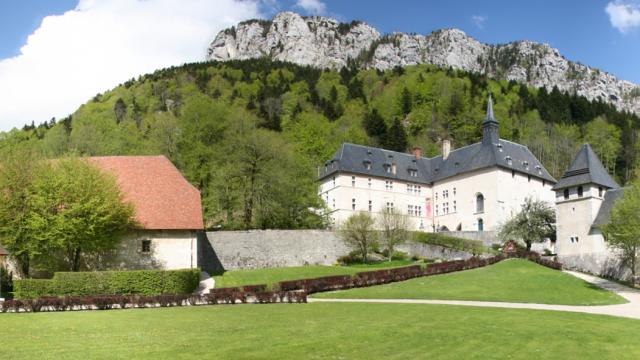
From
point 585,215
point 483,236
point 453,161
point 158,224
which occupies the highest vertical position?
point 453,161

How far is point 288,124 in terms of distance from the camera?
108 meters

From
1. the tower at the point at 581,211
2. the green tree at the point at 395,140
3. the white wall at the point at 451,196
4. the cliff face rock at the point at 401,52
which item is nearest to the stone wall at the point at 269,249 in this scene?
the tower at the point at 581,211

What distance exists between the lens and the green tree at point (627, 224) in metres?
34.7

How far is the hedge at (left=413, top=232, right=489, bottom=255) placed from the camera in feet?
161

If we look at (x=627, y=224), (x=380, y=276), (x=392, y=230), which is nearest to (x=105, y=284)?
(x=380, y=276)

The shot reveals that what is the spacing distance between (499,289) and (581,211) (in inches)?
655

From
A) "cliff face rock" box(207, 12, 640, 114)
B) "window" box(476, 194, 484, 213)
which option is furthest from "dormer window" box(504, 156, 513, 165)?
"cliff face rock" box(207, 12, 640, 114)

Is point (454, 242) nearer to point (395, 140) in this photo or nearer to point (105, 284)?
point (105, 284)

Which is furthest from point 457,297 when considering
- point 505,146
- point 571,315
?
point 505,146

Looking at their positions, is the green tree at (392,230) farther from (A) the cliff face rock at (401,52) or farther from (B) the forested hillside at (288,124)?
(A) the cliff face rock at (401,52)

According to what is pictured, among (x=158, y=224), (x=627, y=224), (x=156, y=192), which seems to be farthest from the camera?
(x=156, y=192)

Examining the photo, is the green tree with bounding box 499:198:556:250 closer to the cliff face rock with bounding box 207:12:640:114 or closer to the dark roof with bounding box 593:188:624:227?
the dark roof with bounding box 593:188:624:227

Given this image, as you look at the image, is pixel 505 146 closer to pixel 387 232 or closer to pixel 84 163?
pixel 387 232

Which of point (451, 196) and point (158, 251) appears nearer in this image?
point (158, 251)
